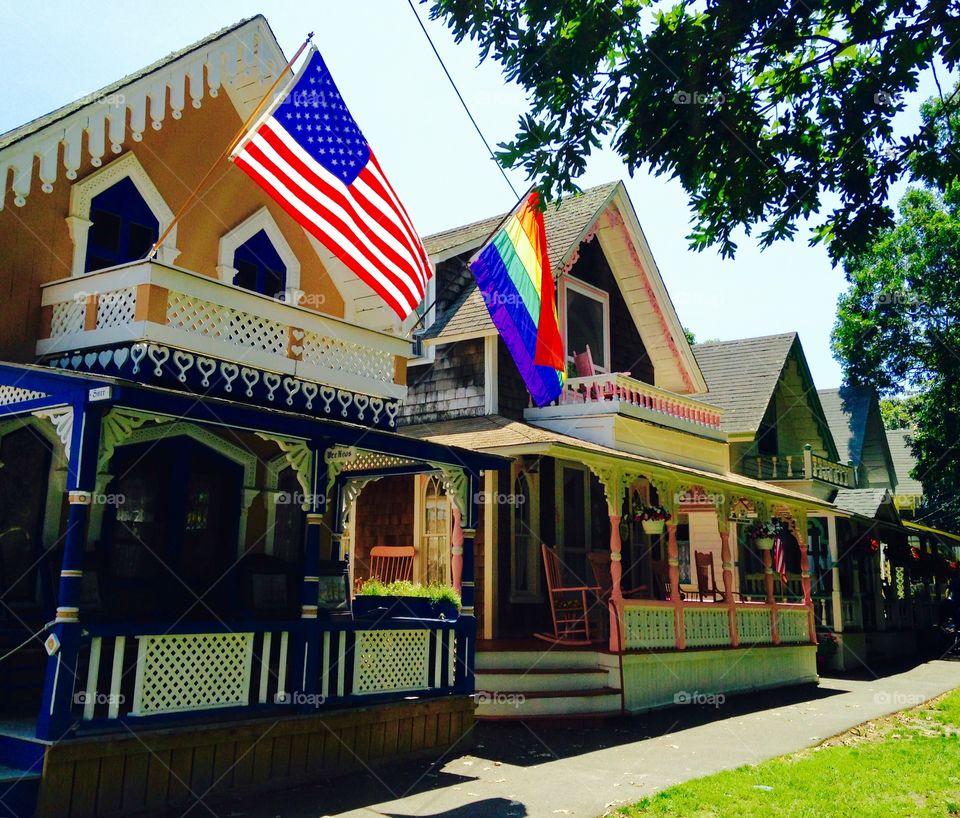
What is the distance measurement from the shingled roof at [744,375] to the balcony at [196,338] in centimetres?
1558

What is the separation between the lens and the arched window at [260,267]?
1228 cm

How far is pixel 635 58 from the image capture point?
7.74m

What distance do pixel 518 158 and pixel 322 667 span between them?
17.4ft

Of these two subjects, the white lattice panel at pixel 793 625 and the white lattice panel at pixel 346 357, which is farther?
the white lattice panel at pixel 793 625

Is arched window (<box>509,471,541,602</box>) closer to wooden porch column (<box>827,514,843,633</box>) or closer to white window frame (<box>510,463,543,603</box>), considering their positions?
white window frame (<box>510,463,543,603</box>)

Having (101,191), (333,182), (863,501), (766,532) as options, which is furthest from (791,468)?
(101,191)

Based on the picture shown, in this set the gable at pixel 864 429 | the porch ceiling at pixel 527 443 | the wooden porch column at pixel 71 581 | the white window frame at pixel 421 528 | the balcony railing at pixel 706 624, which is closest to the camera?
the wooden porch column at pixel 71 581

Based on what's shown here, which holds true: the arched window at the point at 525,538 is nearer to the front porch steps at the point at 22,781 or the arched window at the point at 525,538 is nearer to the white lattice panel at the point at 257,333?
the white lattice panel at the point at 257,333

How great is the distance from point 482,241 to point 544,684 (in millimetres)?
8325

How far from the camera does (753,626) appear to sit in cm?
1691

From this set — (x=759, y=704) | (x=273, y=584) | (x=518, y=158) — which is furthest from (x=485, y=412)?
(x=518, y=158)

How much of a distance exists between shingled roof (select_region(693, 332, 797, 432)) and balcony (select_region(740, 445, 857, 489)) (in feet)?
4.17

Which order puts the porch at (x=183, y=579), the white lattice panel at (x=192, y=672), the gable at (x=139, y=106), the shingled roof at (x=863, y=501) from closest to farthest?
the porch at (x=183, y=579)
the white lattice panel at (x=192, y=672)
the gable at (x=139, y=106)
the shingled roof at (x=863, y=501)

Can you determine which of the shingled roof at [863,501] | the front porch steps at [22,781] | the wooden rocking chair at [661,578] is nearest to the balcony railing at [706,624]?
the wooden rocking chair at [661,578]
